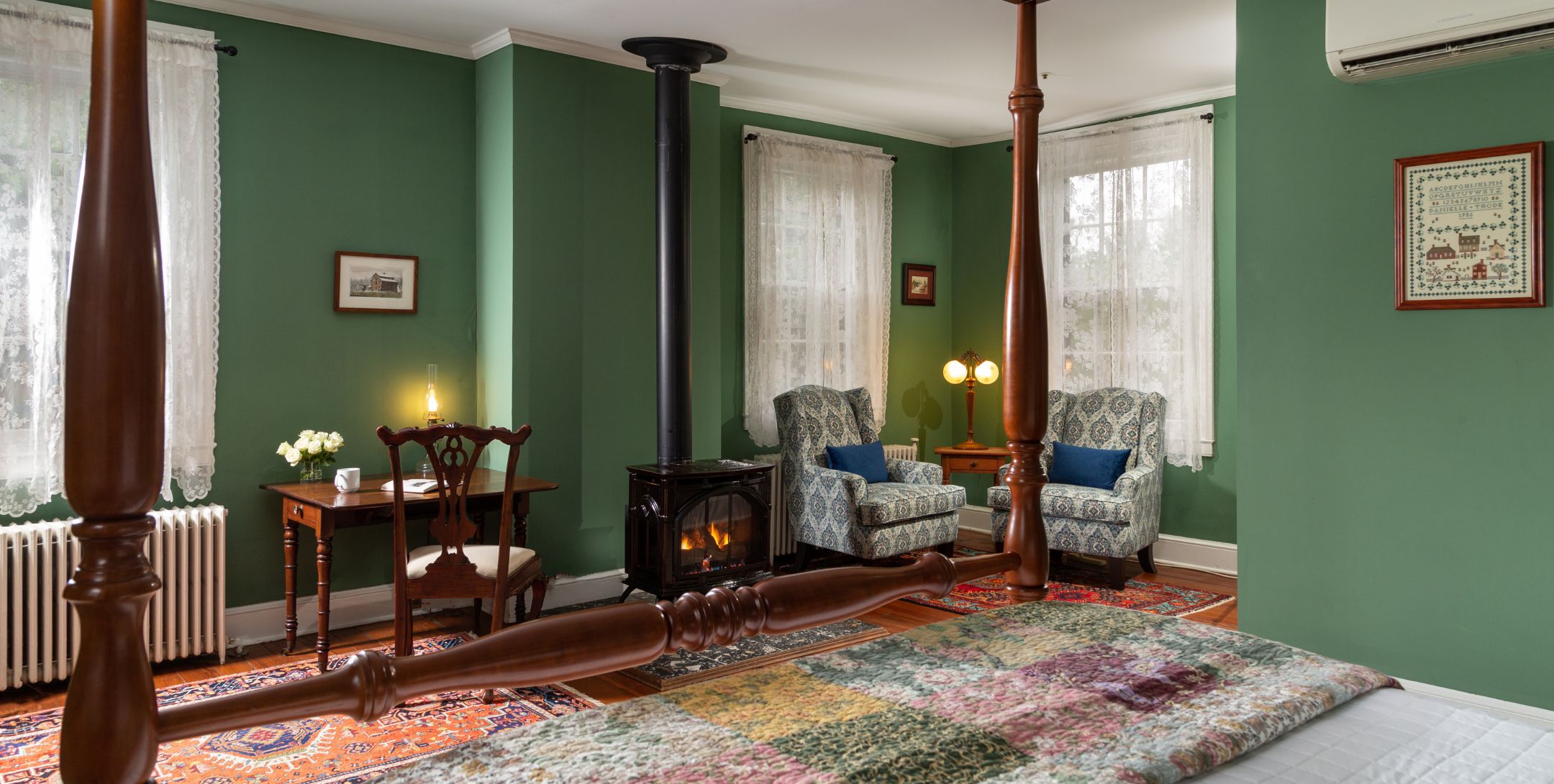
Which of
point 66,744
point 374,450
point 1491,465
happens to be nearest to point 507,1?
point 374,450

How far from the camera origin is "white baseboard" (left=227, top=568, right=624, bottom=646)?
4172 mm

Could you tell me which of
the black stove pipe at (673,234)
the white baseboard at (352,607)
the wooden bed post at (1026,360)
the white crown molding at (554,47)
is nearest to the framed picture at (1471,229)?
the wooden bed post at (1026,360)

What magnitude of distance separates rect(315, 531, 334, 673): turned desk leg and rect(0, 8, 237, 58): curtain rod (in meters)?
1.97

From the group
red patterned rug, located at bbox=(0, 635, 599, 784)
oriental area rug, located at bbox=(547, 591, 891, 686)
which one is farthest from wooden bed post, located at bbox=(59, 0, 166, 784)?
oriental area rug, located at bbox=(547, 591, 891, 686)

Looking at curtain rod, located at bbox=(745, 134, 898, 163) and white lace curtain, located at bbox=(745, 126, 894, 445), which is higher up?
curtain rod, located at bbox=(745, 134, 898, 163)

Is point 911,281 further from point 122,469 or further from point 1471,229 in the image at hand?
point 122,469

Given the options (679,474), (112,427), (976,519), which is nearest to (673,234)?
(679,474)

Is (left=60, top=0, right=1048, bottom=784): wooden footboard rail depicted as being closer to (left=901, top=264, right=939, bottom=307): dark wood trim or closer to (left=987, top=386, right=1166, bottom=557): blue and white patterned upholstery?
(left=987, top=386, right=1166, bottom=557): blue and white patterned upholstery

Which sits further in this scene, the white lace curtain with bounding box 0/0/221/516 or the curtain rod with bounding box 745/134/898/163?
the curtain rod with bounding box 745/134/898/163

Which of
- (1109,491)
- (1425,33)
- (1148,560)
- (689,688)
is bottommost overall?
(1148,560)

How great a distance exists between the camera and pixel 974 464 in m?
6.10

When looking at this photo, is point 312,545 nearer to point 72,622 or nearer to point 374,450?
point 374,450

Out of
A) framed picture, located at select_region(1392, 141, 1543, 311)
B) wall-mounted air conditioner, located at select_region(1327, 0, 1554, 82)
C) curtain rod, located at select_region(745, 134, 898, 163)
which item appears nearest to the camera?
wall-mounted air conditioner, located at select_region(1327, 0, 1554, 82)

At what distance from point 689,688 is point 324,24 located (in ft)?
12.5
